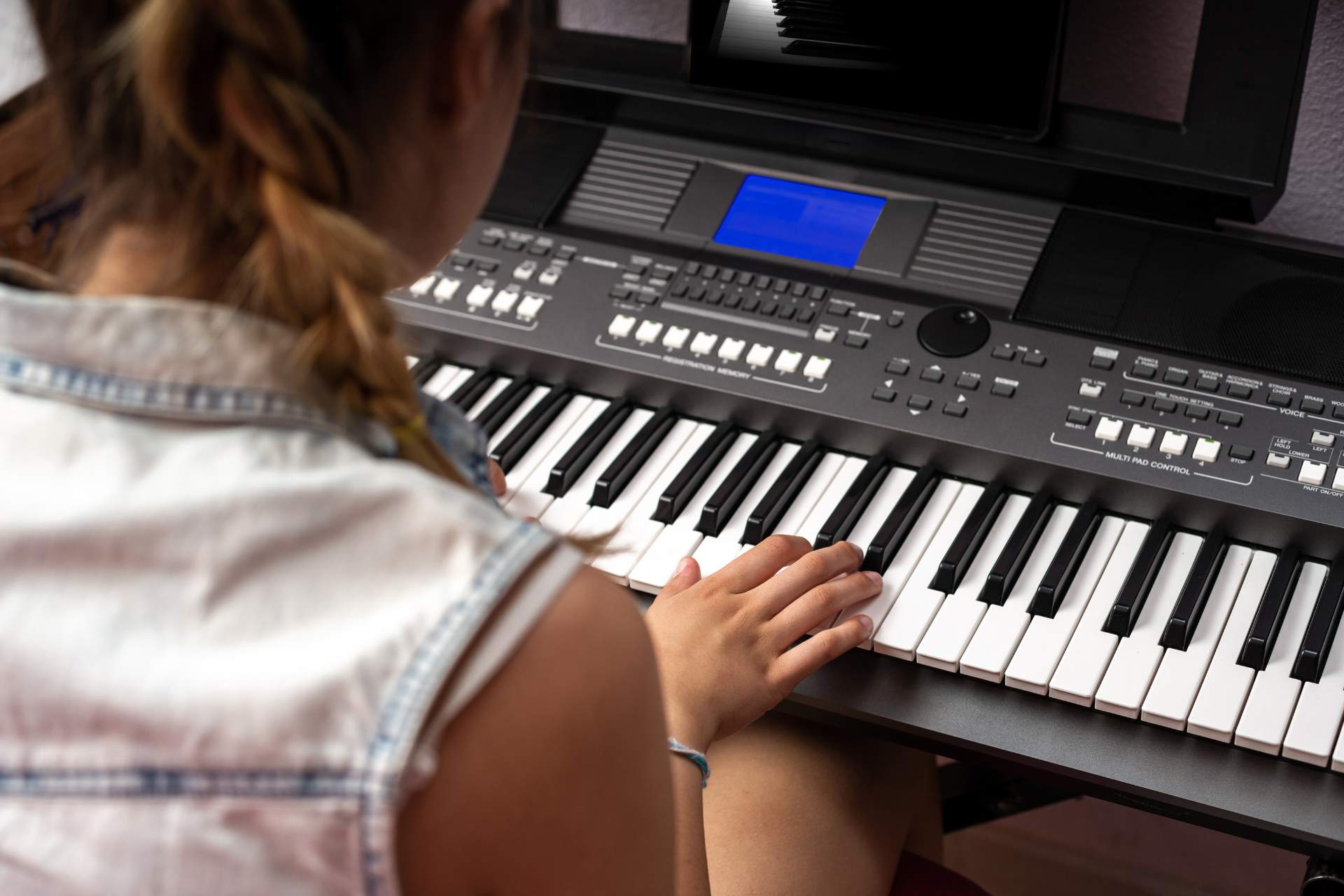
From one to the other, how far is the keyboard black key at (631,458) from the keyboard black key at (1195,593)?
0.52 metres

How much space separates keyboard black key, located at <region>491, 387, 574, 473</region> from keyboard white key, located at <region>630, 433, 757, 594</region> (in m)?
0.19

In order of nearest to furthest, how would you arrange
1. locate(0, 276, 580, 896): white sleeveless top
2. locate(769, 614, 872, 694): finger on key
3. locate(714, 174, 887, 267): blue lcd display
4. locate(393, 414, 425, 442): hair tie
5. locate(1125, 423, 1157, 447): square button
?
locate(0, 276, 580, 896): white sleeveless top → locate(393, 414, 425, 442): hair tie → locate(769, 614, 872, 694): finger on key → locate(1125, 423, 1157, 447): square button → locate(714, 174, 887, 267): blue lcd display

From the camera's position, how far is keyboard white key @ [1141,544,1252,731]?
0.97 metres

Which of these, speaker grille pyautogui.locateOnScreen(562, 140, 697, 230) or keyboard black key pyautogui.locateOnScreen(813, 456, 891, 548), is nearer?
keyboard black key pyautogui.locateOnScreen(813, 456, 891, 548)

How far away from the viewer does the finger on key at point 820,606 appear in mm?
1048

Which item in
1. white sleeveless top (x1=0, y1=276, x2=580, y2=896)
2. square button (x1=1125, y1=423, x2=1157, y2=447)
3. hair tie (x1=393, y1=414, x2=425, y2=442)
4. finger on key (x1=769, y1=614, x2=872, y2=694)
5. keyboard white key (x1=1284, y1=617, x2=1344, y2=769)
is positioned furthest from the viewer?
square button (x1=1125, y1=423, x2=1157, y2=447)

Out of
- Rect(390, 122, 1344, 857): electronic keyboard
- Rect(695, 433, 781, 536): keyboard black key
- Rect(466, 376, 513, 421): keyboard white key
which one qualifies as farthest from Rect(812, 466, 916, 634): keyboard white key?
Rect(466, 376, 513, 421): keyboard white key

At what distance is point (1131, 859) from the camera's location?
1883mm

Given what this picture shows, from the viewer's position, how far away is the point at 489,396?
1384 millimetres

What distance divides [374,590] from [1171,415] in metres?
0.84

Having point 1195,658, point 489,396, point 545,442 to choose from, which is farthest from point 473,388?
point 1195,658

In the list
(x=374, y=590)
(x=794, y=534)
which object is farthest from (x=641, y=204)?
(x=374, y=590)

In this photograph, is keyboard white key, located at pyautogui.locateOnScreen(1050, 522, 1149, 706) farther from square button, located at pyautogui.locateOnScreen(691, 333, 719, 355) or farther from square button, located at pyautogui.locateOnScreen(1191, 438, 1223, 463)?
square button, located at pyautogui.locateOnScreen(691, 333, 719, 355)

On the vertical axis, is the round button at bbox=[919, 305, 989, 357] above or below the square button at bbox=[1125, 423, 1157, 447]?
above
